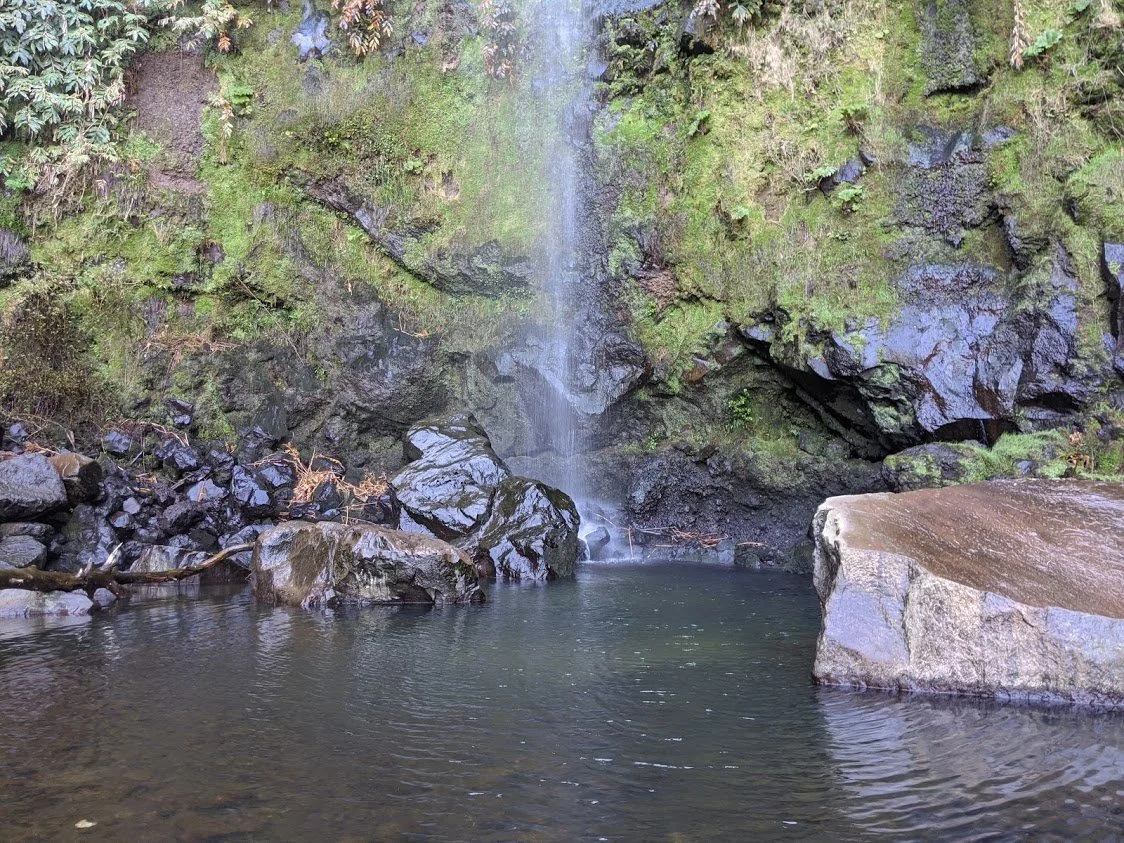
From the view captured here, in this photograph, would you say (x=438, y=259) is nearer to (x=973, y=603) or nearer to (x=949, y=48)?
(x=949, y=48)

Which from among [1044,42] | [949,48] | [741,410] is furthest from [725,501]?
[1044,42]

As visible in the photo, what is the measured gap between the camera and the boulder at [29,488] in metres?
9.48

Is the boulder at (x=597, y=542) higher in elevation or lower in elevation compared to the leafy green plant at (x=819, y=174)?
lower

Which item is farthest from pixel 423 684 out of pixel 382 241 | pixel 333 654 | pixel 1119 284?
pixel 382 241

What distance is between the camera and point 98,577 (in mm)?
8352

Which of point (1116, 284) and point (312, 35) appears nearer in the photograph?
point (1116, 284)

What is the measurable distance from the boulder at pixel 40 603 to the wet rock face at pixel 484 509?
149 inches

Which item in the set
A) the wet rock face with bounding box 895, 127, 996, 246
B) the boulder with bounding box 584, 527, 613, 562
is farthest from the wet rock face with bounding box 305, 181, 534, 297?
the wet rock face with bounding box 895, 127, 996, 246

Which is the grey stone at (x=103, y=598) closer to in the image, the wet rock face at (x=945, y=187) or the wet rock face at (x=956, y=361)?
the wet rock face at (x=956, y=361)

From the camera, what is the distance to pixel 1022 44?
997cm

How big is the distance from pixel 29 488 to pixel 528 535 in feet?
20.2

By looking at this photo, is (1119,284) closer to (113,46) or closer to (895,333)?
(895,333)

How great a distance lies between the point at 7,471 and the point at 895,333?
11098mm

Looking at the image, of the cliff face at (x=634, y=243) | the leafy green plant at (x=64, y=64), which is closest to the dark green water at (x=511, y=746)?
the cliff face at (x=634, y=243)
